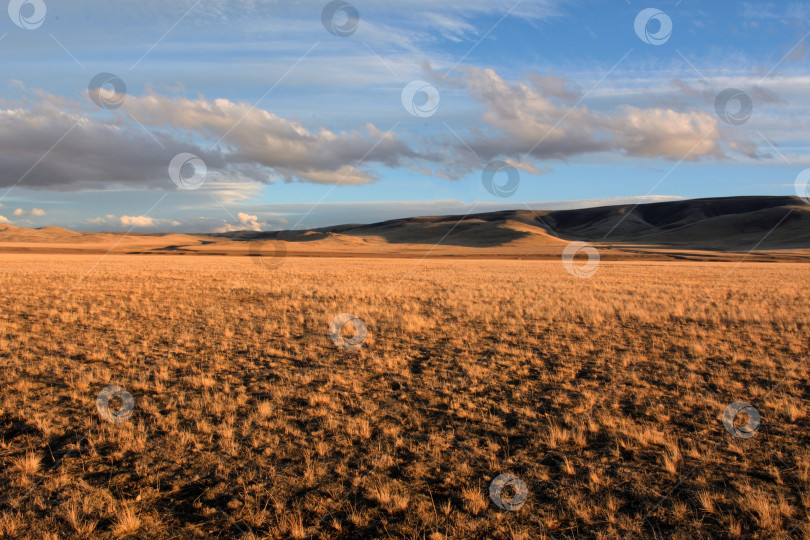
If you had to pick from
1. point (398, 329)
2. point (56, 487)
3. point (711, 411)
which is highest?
point (398, 329)

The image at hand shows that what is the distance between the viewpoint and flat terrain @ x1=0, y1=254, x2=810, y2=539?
178 inches

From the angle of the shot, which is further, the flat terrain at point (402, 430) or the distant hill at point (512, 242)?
the distant hill at point (512, 242)

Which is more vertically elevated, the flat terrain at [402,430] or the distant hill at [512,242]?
the distant hill at [512,242]

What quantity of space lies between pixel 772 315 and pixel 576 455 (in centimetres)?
1415

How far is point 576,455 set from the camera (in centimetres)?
582

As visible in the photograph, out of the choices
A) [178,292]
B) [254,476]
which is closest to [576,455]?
[254,476]

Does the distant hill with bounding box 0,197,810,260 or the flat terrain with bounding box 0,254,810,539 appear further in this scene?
the distant hill with bounding box 0,197,810,260

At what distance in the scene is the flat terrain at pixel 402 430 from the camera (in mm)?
4531

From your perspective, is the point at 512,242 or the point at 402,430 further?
the point at 512,242

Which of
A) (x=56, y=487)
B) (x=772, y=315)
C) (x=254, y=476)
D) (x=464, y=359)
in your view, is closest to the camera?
(x=56, y=487)

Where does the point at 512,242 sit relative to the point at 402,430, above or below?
above

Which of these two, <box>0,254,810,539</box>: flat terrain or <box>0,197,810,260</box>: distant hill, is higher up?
<box>0,197,810,260</box>: distant hill

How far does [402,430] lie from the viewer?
654 cm

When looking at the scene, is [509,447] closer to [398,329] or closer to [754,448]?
[754,448]
